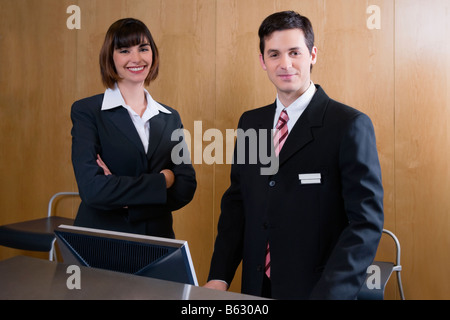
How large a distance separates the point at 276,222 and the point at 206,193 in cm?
167

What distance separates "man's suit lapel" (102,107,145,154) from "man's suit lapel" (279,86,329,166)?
84cm

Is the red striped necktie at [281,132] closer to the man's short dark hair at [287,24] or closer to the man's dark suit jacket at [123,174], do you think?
the man's short dark hair at [287,24]

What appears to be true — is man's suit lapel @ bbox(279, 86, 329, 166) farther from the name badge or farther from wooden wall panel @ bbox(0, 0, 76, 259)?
wooden wall panel @ bbox(0, 0, 76, 259)

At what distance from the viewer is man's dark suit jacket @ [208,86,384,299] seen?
122 cm

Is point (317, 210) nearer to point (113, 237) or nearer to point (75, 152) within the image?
point (113, 237)

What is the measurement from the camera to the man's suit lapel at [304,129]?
4.66 feet

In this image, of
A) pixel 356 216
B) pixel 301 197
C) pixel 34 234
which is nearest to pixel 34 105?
pixel 34 234

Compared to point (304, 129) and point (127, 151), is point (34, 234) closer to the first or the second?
point (127, 151)

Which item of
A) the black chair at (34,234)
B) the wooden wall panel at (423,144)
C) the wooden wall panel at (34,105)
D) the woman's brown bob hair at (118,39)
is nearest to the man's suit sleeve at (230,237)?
the woman's brown bob hair at (118,39)

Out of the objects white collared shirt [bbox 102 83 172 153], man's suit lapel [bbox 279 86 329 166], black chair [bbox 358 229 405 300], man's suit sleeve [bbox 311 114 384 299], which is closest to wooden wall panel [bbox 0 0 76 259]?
white collared shirt [bbox 102 83 172 153]

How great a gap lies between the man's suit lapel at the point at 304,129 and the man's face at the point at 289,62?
0.09 m
